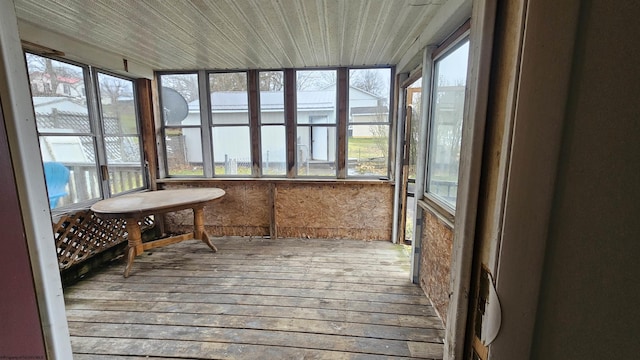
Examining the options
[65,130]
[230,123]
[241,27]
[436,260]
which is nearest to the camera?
[436,260]

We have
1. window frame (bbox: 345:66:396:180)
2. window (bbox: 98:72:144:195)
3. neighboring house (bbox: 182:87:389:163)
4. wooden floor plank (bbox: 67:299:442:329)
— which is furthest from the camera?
neighboring house (bbox: 182:87:389:163)

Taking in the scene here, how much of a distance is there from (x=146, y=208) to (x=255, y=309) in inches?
62.8

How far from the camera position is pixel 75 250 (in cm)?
272

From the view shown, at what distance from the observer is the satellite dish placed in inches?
155

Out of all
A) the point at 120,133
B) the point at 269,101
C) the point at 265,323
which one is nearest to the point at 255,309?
the point at 265,323

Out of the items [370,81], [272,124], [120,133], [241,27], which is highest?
[241,27]

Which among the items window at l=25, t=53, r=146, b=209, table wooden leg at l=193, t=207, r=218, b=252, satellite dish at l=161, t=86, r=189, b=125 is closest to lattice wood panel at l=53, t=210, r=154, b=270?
window at l=25, t=53, r=146, b=209

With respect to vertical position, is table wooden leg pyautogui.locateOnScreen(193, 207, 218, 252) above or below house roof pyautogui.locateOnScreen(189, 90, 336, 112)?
below

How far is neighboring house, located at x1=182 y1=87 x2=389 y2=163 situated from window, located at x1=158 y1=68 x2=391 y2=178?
14mm

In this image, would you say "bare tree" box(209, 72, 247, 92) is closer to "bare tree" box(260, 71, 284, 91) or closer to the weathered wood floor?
"bare tree" box(260, 71, 284, 91)

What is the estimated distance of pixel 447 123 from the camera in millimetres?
2066

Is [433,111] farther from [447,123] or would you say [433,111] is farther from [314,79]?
[314,79]

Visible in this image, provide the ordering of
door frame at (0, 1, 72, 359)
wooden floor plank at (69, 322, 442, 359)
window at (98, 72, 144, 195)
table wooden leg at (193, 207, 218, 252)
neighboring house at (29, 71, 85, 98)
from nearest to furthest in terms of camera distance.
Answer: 1. door frame at (0, 1, 72, 359)
2. wooden floor plank at (69, 322, 442, 359)
3. neighboring house at (29, 71, 85, 98)
4. window at (98, 72, 144, 195)
5. table wooden leg at (193, 207, 218, 252)

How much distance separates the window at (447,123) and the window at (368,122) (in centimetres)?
138
